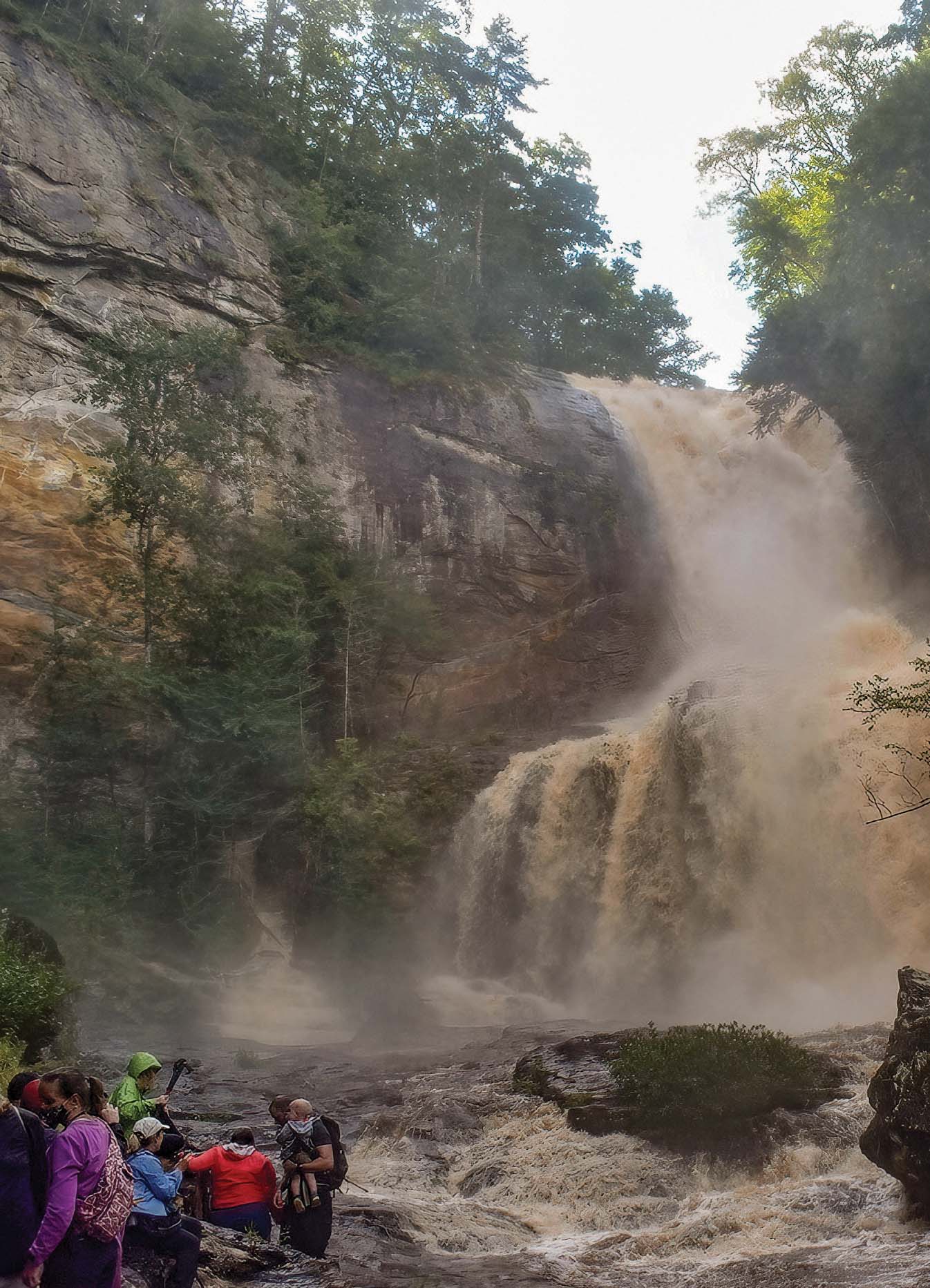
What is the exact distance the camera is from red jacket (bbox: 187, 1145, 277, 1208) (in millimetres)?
6121

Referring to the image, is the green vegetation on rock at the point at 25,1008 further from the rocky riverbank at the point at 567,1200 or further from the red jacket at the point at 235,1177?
the red jacket at the point at 235,1177

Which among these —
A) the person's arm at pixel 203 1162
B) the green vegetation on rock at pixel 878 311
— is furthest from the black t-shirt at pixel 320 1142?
the green vegetation on rock at pixel 878 311

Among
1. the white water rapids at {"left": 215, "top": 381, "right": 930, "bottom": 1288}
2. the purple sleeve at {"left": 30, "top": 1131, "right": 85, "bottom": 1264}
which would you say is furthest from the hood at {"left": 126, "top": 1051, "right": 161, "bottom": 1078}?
the white water rapids at {"left": 215, "top": 381, "right": 930, "bottom": 1288}

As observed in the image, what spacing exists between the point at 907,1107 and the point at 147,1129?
5884 mm

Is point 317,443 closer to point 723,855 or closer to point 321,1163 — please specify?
point 723,855

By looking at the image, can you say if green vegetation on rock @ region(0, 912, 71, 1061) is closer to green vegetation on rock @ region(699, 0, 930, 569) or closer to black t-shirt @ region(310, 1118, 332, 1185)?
black t-shirt @ region(310, 1118, 332, 1185)

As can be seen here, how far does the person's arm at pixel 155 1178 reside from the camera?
496 cm

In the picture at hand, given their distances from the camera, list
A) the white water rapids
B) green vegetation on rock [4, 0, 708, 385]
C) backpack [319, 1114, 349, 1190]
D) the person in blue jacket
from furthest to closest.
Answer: green vegetation on rock [4, 0, 708, 385] → the white water rapids → backpack [319, 1114, 349, 1190] → the person in blue jacket

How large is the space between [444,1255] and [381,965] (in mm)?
14612

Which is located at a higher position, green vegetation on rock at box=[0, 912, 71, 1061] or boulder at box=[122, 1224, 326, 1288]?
boulder at box=[122, 1224, 326, 1288]

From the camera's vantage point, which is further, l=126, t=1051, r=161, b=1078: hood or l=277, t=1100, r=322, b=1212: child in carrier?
l=277, t=1100, r=322, b=1212: child in carrier

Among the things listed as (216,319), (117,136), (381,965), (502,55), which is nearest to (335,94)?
(502,55)

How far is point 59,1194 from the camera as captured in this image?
3.73 meters

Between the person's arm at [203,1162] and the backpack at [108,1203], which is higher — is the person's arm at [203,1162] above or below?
below
